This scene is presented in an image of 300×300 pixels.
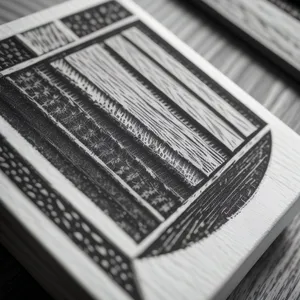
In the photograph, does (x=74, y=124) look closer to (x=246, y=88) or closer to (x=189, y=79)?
(x=189, y=79)

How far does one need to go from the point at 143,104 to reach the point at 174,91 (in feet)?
0.18

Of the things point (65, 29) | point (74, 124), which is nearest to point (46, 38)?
point (65, 29)

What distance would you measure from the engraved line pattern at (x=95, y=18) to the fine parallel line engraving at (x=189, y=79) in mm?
36

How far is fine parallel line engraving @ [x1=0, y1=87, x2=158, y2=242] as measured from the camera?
0.44 meters

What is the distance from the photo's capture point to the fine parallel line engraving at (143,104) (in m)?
0.51

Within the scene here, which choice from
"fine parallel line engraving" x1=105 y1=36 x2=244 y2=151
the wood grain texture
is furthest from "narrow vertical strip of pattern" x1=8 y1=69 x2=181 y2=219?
the wood grain texture

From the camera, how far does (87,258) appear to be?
402 millimetres

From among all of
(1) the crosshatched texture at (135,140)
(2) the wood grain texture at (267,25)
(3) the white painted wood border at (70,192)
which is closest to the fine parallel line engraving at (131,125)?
(1) the crosshatched texture at (135,140)

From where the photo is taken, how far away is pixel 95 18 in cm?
63

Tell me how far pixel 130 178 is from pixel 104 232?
72 mm

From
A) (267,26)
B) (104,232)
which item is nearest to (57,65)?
(104,232)

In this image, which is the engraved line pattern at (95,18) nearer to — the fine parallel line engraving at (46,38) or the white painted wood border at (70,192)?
the fine parallel line engraving at (46,38)

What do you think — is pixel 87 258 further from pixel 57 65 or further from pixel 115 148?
pixel 57 65

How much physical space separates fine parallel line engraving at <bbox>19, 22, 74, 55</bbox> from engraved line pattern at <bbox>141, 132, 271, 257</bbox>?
29 centimetres
